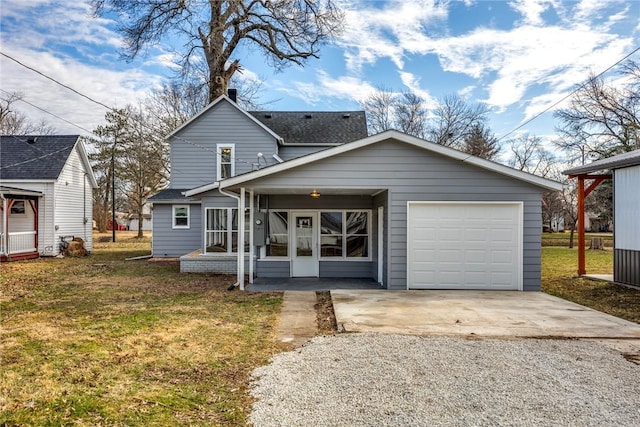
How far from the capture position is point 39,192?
16.3m

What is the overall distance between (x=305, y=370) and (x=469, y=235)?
6.07m

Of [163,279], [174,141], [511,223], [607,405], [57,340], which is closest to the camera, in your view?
[607,405]

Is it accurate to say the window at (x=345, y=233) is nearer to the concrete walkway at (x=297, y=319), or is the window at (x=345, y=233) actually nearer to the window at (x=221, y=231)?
the concrete walkway at (x=297, y=319)

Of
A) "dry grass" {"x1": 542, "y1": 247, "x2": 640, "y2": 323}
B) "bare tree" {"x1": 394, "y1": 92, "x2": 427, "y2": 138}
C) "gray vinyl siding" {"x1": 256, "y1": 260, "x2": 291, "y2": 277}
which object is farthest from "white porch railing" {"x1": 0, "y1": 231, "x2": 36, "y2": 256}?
"bare tree" {"x1": 394, "y1": 92, "x2": 427, "y2": 138}

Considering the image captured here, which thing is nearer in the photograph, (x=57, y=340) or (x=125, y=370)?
(x=125, y=370)

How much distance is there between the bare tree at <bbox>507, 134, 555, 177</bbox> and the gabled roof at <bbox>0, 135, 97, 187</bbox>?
31.5m

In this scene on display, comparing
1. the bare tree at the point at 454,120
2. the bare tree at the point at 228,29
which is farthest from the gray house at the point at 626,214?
the bare tree at the point at 454,120

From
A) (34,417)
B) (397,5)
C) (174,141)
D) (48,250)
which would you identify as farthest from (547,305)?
(48,250)

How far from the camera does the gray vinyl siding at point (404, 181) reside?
29.2 feet

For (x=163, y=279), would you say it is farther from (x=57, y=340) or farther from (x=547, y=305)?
(x=547, y=305)

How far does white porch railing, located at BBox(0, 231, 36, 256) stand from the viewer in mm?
14717

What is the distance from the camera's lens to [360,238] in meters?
11.1

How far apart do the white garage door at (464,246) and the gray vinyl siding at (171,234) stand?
10.5m

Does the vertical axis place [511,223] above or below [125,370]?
above
